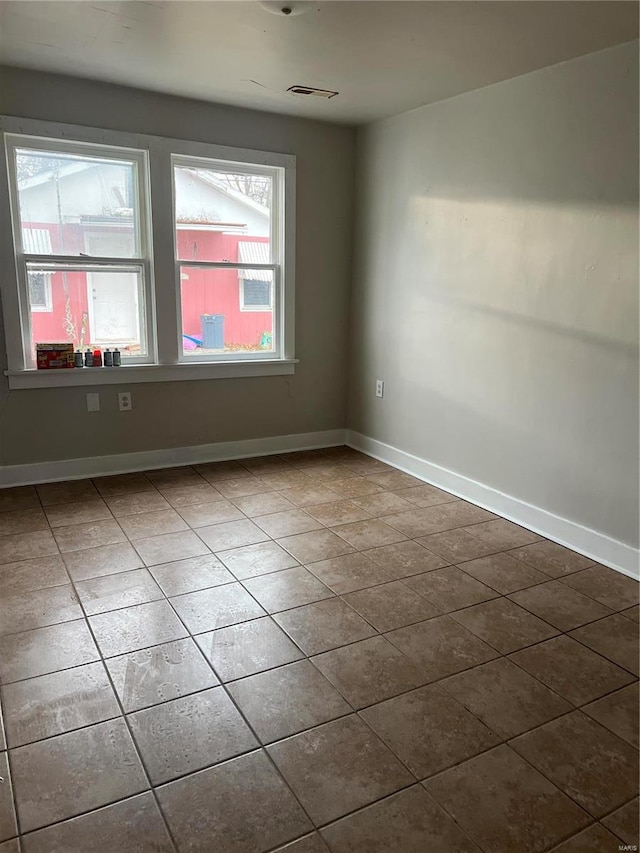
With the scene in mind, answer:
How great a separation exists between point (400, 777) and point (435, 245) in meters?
3.09

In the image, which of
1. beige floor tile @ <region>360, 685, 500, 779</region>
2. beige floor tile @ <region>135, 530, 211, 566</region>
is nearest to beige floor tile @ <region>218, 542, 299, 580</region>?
beige floor tile @ <region>135, 530, 211, 566</region>

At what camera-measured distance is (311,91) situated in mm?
3570

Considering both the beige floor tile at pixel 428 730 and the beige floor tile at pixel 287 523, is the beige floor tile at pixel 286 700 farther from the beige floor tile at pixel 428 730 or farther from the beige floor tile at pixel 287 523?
the beige floor tile at pixel 287 523

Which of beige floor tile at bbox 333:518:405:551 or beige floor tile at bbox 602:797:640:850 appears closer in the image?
beige floor tile at bbox 602:797:640:850

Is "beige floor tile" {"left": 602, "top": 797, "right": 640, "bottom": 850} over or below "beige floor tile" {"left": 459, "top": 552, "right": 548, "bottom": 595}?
below

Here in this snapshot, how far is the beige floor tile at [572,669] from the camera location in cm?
206

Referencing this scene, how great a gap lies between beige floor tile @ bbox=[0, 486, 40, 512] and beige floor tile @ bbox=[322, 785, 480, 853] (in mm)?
2674

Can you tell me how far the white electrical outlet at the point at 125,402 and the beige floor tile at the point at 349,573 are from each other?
1881mm

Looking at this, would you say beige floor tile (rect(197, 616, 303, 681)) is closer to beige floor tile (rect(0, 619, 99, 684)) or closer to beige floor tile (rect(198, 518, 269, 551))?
beige floor tile (rect(0, 619, 99, 684))

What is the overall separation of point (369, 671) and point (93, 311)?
287cm

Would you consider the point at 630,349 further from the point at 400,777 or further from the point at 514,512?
the point at 400,777

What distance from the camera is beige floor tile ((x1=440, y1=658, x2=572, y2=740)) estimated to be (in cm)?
192

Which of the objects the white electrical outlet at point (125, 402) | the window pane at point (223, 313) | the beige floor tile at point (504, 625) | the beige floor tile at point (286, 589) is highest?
the window pane at point (223, 313)

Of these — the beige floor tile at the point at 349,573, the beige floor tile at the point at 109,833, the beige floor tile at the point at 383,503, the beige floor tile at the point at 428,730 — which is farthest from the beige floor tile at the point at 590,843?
the beige floor tile at the point at 383,503
